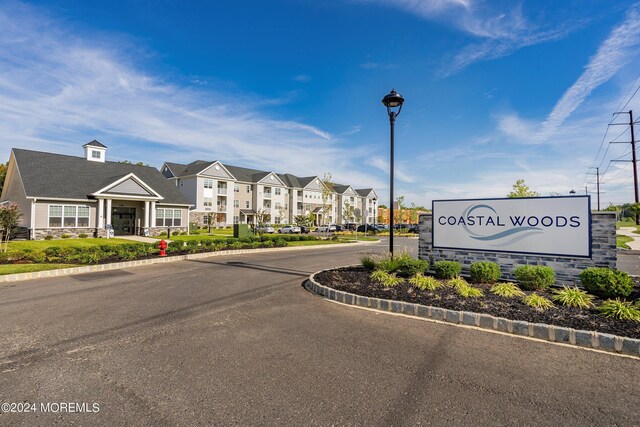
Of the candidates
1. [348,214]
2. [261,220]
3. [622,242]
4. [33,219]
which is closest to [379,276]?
[622,242]

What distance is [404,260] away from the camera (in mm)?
10156

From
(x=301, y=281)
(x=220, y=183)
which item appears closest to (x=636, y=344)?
(x=301, y=281)

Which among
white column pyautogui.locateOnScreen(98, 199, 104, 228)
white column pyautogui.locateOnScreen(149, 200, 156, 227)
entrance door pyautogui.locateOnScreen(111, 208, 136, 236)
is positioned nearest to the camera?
white column pyautogui.locateOnScreen(98, 199, 104, 228)

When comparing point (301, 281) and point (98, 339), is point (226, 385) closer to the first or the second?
point (98, 339)

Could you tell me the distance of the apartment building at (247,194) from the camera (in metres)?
50.1

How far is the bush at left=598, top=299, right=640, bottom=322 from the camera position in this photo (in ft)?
19.4

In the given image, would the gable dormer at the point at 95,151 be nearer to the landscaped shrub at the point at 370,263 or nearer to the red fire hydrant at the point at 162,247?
the red fire hydrant at the point at 162,247

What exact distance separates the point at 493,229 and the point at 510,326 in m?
4.88

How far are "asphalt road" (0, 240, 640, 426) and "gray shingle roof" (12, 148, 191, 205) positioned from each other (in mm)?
24815

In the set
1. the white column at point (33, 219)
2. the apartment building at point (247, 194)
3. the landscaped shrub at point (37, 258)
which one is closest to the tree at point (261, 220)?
the apartment building at point (247, 194)

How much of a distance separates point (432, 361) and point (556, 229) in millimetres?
6918

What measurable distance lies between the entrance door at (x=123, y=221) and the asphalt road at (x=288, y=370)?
27559 mm

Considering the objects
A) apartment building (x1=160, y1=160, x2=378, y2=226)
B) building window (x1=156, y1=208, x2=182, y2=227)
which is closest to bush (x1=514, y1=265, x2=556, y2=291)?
apartment building (x1=160, y1=160, x2=378, y2=226)

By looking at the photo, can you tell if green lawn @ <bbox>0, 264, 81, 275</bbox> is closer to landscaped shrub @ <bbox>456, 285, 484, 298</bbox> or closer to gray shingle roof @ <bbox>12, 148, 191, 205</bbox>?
landscaped shrub @ <bbox>456, 285, 484, 298</bbox>
